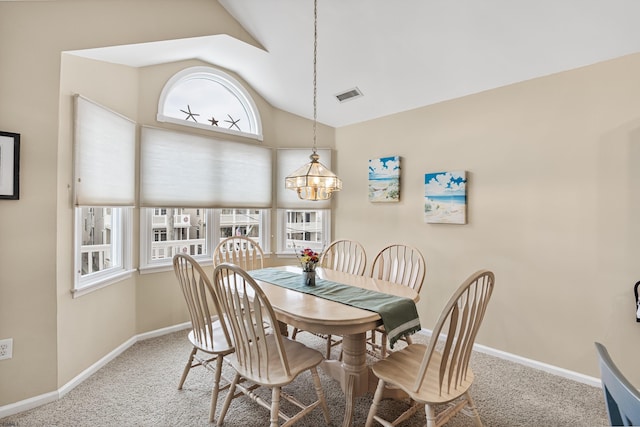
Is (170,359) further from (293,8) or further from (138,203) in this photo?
(293,8)

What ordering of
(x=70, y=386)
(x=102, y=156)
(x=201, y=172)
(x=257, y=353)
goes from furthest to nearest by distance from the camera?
(x=201, y=172)
(x=102, y=156)
(x=70, y=386)
(x=257, y=353)

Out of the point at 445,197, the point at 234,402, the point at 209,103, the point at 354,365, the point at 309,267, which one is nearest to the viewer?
the point at 354,365

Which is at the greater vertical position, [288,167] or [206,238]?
[288,167]

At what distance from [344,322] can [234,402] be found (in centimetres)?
114

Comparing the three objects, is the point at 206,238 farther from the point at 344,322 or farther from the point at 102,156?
the point at 344,322

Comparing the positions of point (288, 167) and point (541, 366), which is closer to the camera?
point (541, 366)

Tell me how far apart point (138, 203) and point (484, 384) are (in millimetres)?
3495

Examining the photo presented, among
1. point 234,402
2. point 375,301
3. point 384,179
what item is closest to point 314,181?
point 375,301

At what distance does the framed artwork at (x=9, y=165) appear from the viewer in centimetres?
208

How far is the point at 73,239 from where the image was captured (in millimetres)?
2471

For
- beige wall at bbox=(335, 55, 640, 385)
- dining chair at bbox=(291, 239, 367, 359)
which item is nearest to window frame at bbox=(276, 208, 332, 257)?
dining chair at bbox=(291, 239, 367, 359)

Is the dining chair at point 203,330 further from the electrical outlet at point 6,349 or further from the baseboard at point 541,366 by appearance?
the baseboard at point 541,366

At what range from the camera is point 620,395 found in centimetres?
77

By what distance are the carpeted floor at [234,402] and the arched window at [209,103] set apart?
244cm
